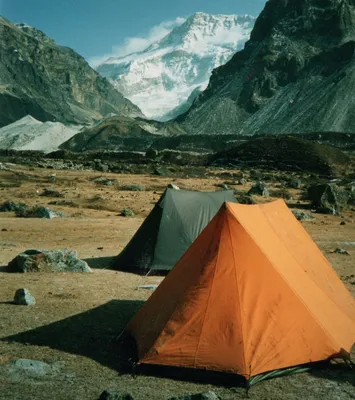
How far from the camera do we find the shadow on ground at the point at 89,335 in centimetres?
766

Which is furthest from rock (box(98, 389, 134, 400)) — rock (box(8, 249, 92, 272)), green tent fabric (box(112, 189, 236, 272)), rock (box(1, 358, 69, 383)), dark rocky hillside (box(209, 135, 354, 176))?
dark rocky hillside (box(209, 135, 354, 176))

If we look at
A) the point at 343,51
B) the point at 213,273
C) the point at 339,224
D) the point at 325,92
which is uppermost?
the point at 343,51

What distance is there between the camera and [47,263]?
12.7m

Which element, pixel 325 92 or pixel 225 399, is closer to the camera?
pixel 225 399

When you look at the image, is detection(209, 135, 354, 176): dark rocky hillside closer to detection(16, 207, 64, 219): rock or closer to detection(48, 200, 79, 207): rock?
detection(48, 200, 79, 207): rock

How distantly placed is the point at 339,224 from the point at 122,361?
18.2 metres

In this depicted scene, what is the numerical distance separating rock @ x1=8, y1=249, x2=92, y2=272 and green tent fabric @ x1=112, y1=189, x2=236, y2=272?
51.4 inches

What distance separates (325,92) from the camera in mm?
139000

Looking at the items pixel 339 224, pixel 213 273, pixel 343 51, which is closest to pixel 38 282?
pixel 213 273

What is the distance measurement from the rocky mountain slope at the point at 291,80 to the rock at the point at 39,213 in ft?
366

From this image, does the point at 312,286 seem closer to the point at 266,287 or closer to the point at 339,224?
the point at 266,287

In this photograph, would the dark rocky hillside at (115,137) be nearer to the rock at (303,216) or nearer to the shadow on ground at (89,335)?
the rock at (303,216)

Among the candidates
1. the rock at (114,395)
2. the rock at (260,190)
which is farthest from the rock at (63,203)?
the rock at (114,395)

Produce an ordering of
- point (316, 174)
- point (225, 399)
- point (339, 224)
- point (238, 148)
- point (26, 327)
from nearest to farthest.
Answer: point (225, 399) → point (26, 327) → point (339, 224) → point (316, 174) → point (238, 148)
